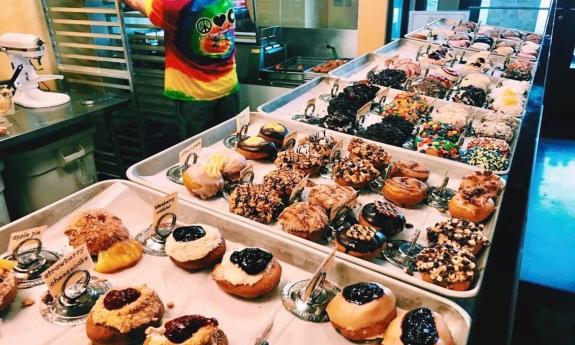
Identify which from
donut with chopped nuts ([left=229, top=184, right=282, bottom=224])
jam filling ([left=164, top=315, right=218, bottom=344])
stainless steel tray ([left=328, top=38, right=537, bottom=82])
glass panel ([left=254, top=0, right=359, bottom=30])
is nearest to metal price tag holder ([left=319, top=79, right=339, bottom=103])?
stainless steel tray ([left=328, top=38, right=537, bottom=82])

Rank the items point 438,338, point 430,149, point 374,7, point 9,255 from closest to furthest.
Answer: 1. point 438,338
2. point 9,255
3. point 430,149
4. point 374,7

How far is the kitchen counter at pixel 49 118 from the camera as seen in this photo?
285cm

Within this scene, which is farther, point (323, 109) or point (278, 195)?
point (323, 109)

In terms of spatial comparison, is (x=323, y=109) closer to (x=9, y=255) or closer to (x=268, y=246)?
(x=268, y=246)

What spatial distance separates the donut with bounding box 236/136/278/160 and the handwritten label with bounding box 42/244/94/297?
114cm

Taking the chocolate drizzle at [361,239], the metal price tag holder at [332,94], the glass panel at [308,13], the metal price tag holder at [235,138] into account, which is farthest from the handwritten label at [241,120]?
the glass panel at [308,13]

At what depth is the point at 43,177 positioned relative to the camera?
325 centimetres

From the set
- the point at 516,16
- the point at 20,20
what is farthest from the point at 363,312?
the point at 516,16

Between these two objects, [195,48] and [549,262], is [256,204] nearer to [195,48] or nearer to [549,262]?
[195,48]

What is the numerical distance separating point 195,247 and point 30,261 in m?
0.64

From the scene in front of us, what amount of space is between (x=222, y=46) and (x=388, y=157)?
1.98 metres

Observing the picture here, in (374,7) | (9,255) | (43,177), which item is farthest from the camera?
(374,7)

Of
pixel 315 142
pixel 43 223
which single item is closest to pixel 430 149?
pixel 315 142

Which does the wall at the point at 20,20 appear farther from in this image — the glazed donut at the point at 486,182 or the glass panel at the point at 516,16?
the glass panel at the point at 516,16
